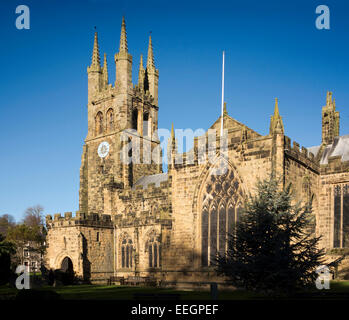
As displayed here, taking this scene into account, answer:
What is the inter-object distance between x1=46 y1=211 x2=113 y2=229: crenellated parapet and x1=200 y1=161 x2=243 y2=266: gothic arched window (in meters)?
13.3

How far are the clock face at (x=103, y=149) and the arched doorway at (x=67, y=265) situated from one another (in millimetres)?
14600

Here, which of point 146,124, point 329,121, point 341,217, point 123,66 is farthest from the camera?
point 146,124

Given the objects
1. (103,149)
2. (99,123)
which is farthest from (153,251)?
(99,123)

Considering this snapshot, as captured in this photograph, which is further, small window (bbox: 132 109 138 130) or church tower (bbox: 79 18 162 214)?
small window (bbox: 132 109 138 130)

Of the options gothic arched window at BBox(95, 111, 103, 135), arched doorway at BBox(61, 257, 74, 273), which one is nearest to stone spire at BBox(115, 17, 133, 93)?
gothic arched window at BBox(95, 111, 103, 135)

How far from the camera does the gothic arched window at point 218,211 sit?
1043 inches

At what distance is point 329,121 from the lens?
34844 millimetres

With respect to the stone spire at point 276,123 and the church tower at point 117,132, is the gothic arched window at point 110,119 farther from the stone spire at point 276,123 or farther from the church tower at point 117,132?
the stone spire at point 276,123

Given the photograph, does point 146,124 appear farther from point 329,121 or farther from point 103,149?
point 329,121

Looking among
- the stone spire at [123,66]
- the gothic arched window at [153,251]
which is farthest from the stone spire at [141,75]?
the gothic arched window at [153,251]

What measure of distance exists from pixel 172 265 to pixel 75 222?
38.9 feet

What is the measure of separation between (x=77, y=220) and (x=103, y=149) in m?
15.0

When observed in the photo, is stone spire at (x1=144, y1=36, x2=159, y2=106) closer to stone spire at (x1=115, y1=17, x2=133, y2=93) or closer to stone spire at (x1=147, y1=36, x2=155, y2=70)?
stone spire at (x1=147, y1=36, x2=155, y2=70)

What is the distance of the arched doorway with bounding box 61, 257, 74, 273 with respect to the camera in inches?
1427
